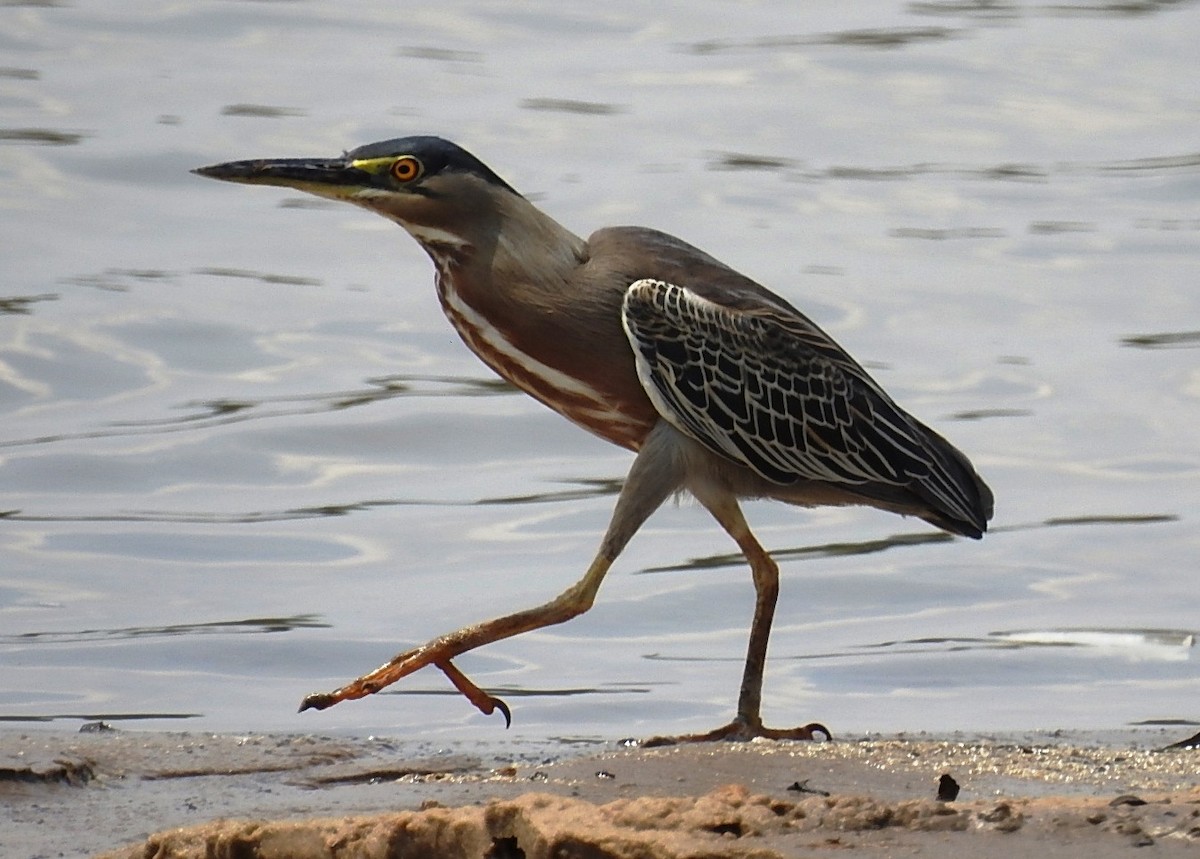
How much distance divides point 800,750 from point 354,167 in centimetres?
233

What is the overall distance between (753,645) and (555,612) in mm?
603

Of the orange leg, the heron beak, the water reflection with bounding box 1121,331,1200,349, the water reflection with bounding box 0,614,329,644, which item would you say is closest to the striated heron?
the heron beak

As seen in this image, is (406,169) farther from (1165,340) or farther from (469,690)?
(1165,340)

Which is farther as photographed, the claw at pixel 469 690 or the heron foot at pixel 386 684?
the claw at pixel 469 690

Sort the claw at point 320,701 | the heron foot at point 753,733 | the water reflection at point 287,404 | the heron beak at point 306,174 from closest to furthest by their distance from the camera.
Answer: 1. the claw at point 320,701
2. the heron foot at point 753,733
3. the heron beak at point 306,174
4. the water reflection at point 287,404

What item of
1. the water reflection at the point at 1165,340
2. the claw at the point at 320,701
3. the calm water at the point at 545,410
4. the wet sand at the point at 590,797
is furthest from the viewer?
the water reflection at the point at 1165,340

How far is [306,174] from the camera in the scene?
684 centimetres

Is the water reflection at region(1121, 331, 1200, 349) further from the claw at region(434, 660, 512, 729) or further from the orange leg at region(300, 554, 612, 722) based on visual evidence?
the claw at region(434, 660, 512, 729)

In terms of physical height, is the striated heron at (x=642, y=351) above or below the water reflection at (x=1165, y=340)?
above

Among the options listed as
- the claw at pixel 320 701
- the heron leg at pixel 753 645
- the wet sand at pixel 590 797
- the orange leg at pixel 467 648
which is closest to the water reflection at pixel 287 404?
the heron leg at pixel 753 645

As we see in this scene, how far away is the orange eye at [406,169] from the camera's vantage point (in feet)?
22.8

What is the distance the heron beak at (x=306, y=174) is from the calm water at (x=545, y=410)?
2.12 metres

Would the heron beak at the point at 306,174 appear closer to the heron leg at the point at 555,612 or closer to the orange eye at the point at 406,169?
the orange eye at the point at 406,169

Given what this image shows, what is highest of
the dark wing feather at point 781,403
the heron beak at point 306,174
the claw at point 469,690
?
the heron beak at point 306,174
